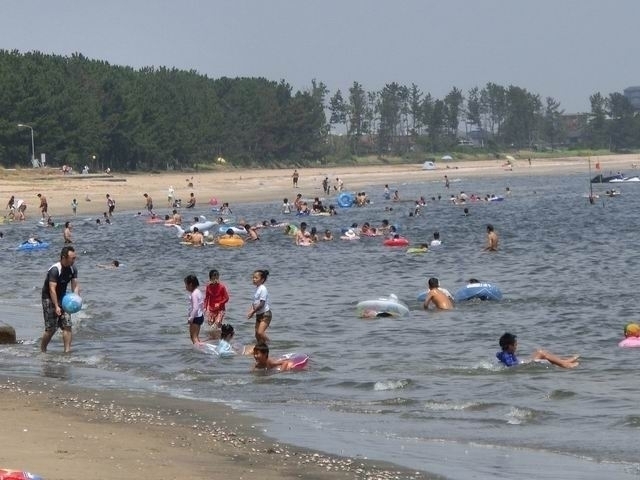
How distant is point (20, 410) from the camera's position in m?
11.7

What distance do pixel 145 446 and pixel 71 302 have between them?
21.5 ft

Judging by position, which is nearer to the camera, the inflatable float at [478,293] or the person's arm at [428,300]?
the person's arm at [428,300]

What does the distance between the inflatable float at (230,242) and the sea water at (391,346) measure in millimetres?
397

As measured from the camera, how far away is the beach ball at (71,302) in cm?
1628

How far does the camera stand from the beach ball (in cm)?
1628

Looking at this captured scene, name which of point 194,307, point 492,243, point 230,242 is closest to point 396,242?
point 492,243

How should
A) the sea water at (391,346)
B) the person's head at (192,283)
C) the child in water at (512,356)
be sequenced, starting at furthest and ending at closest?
the person's head at (192,283), the child in water at (512,356), the sea water at (391,346)

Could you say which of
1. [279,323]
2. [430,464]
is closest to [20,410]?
[430,464]

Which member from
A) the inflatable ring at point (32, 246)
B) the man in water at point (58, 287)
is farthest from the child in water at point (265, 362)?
the inflatable ring at point (32, 246)

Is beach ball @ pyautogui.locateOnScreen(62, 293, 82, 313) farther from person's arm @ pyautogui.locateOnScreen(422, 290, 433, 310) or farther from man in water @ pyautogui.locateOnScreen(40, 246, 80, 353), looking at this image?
person's arm @ pyautogui.locateOnScreen(422, 290, 433, 310)

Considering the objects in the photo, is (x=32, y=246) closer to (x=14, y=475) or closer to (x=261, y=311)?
(x=261, y=311)

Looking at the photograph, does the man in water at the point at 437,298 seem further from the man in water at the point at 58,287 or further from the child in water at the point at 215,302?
the man in water at the point at 58,287

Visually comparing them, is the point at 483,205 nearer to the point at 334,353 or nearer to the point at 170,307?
the point at 170,307

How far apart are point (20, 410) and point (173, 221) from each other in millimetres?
40234
